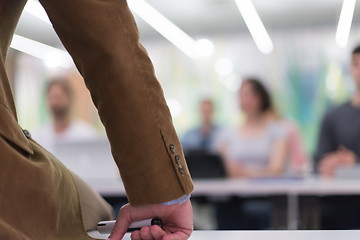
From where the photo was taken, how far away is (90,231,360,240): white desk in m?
0.83

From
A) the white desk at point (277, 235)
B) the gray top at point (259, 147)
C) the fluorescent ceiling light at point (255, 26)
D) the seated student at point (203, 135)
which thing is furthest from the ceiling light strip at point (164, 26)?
the white desk at point (277, 235)

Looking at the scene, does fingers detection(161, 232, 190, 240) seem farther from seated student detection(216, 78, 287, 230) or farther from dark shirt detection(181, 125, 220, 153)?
dark shirt detection(181, 125, 220, 153)

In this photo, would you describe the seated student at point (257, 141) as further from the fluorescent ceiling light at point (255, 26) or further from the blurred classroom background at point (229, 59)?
the blurred classroom background at point (229, 59)

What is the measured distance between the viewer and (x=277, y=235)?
86cm

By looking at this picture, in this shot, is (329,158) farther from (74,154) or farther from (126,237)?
(126,237)

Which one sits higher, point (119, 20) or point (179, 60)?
point (119, 20)

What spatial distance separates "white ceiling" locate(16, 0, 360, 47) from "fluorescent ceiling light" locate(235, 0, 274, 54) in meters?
0.23

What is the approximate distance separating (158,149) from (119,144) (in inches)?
2.2

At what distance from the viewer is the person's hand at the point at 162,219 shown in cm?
79

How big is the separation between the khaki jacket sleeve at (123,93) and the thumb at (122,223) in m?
0.03

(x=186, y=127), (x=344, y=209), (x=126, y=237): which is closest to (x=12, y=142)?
(x=126, y=237)

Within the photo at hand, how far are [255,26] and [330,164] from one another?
4.22 metres

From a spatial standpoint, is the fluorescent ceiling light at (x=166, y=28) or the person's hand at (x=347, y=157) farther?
the fluorescent ceiling light at (x=166, y=28)

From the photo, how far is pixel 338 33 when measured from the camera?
8.52 metres
